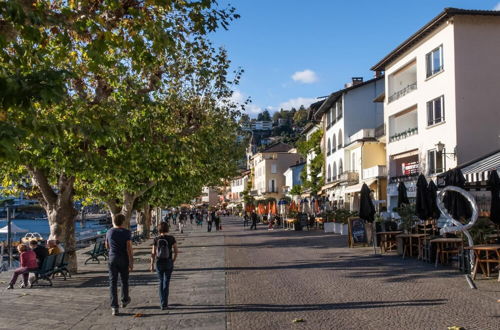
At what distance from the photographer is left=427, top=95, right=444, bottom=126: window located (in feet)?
100

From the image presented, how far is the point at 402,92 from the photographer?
118 ft

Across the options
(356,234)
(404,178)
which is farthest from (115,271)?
(404,178)

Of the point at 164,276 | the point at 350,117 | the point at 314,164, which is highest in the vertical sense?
the point at 350,117

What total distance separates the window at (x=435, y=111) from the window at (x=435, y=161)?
1.70 metres

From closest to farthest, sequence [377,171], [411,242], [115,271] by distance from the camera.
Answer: [115,271] < [411,242] < [377,171]

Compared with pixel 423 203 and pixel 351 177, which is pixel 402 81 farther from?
pixel 423 203

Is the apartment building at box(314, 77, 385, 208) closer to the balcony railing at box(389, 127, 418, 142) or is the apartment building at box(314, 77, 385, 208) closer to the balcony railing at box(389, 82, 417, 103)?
the balcony railing at box(389, 127, 418, 142)

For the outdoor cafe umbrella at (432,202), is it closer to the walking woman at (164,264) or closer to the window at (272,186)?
the walking woman at (164,264)

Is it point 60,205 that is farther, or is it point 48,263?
point 60,205

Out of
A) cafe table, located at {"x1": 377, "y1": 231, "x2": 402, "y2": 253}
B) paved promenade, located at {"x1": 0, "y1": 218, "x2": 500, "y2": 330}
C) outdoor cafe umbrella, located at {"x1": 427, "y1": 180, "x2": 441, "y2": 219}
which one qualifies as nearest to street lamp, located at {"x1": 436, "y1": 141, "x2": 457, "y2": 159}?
cafe table, located at {"x1": 377, "y1": 231, "x2": 402, "y2": 253}

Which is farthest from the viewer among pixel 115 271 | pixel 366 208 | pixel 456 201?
pixel 366 208

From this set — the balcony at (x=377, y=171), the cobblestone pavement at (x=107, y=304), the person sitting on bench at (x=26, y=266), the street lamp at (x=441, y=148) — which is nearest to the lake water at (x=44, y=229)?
the balcony at (x=377, y=171)

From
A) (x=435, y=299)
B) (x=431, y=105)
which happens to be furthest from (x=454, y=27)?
(x=435, y=299)

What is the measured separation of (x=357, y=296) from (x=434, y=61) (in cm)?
2394
